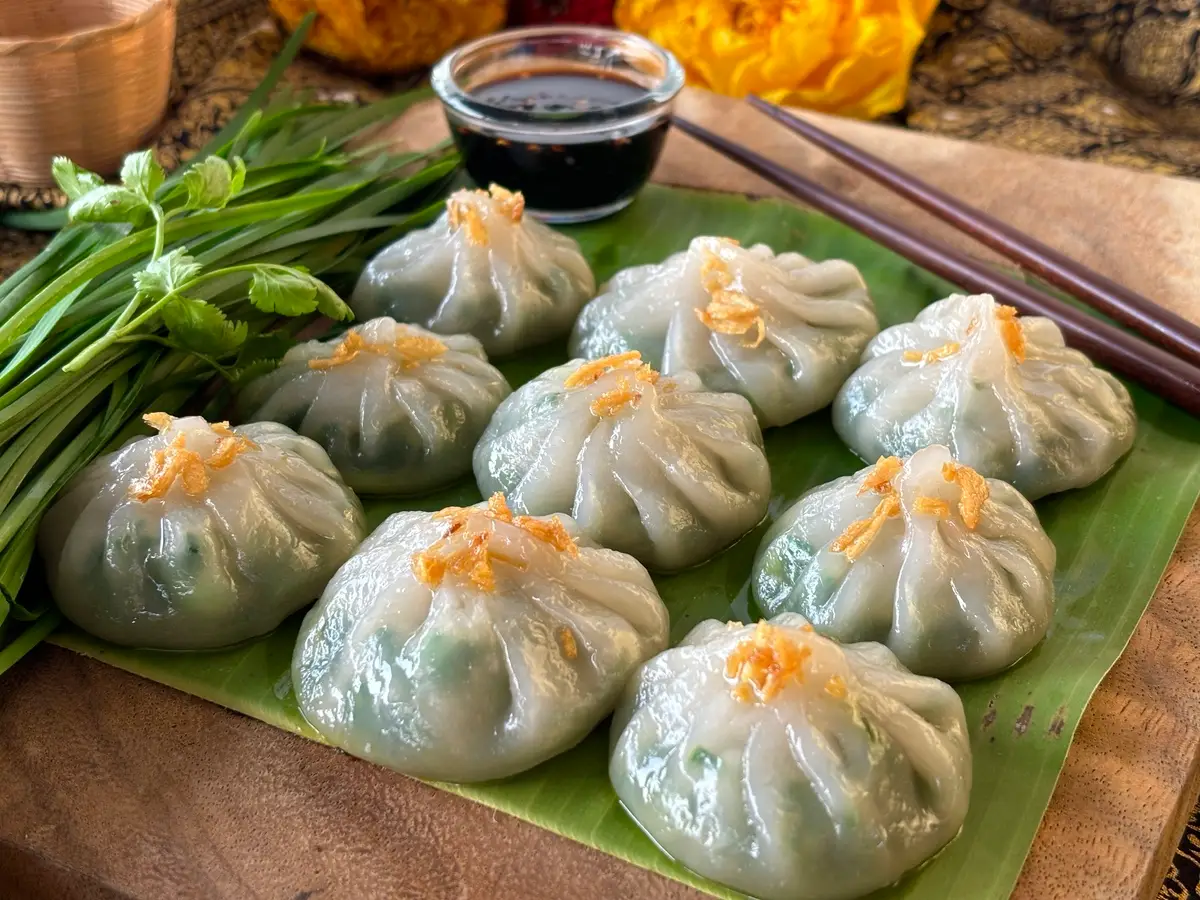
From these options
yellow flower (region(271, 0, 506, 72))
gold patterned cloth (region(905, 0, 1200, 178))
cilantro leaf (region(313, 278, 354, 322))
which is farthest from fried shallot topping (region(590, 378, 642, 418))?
gold patterned cloth (region(905, 0, 1200, 178))

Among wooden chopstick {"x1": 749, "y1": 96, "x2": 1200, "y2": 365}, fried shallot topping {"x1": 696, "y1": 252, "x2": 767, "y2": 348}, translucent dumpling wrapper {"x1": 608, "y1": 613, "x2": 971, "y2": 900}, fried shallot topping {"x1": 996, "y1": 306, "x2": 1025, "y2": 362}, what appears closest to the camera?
translucent dumpling wrapper {"x1": 608, "y1": 613, "x2": 971, "y2": 900}

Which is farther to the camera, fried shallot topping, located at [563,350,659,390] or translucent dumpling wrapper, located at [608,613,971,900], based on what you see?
fried shallot topping, located at [563,350,659,390]

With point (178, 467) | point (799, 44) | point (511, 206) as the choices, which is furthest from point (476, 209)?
point (799, 44)

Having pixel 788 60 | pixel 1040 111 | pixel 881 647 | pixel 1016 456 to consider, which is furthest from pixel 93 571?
pixel 1040 111

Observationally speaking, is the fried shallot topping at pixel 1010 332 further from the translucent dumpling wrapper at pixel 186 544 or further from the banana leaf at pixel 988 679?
the translucent dumpling wrapper at pixel 186 544

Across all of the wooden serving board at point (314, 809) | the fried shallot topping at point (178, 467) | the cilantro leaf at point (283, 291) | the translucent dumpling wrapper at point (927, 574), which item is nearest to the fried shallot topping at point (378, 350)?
the cilantro leaf at point (283, 291)

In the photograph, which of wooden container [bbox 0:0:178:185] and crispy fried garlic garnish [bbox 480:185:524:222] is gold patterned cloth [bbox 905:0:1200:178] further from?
wooden container [bbox 0:0:178:185]
